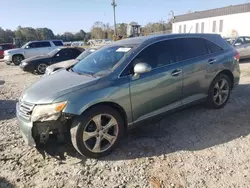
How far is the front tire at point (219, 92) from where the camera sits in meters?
4.74

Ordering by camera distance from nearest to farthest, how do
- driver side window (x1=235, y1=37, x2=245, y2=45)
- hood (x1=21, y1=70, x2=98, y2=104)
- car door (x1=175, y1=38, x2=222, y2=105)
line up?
hood (x1=21, y1=70, x2=98, y2=104) → car door (x1=175, y1=38, x2=222, y2=105) → driver side window (x1=235, y1=37, x2=245, y2=45)

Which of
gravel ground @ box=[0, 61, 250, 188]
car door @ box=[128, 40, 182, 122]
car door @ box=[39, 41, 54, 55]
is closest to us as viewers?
gravel ground @ box=[0, 61, 250, 188]

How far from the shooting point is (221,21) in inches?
1492

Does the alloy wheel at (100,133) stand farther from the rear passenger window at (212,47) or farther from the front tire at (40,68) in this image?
the front tire at (40,68)

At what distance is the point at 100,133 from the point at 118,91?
0.65 meters

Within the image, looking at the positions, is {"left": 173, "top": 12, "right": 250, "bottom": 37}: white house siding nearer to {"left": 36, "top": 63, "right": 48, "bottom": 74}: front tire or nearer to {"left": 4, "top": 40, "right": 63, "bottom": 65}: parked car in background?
{"left": 4, "top": 40, "right": 63, "bottom": 65}: parked car in background

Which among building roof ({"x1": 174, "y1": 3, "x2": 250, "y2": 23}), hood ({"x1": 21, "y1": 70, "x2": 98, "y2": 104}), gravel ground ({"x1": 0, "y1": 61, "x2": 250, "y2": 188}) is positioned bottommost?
Answer: gravel ground ({"x1": 0, "y1": 61, "x2": 250, "y2": 188})

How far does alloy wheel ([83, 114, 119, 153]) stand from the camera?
3205 millimetres

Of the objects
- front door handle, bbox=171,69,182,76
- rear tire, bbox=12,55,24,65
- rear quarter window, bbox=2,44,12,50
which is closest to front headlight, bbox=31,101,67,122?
front door handle, bbox=171,69,182,76

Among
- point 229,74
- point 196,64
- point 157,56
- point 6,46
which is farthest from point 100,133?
point 6,46

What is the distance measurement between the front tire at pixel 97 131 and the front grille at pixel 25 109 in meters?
0.60

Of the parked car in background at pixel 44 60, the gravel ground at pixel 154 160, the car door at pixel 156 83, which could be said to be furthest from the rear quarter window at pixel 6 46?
the car door at pixel 156 83

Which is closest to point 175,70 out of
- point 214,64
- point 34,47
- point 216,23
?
point 214,64

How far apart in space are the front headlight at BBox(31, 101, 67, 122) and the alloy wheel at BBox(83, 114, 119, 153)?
0.44 metres
